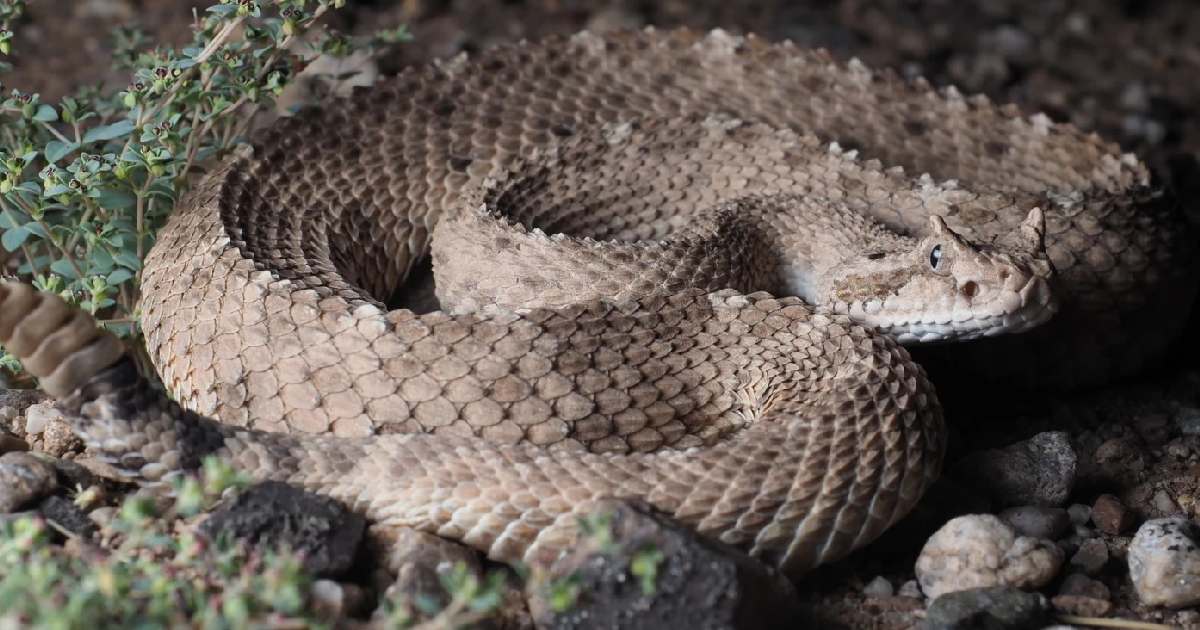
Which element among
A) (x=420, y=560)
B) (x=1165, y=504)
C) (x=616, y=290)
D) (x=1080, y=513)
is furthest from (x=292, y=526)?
(x=1165, y=504)

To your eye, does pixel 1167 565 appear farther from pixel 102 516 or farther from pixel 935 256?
pixel 102 516

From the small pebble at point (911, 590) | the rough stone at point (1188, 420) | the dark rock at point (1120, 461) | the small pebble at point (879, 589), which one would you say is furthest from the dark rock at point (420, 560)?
the rough stone at point (1188, 420)

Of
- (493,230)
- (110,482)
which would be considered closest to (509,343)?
(493,230)

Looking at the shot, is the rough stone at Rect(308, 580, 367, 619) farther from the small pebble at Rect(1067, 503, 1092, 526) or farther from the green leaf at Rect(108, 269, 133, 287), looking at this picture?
the small pebble at Rect(1067, 503, 1092, 526)

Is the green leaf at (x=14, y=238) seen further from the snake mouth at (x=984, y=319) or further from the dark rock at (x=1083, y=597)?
the dark rock at (x=1083, y=597)

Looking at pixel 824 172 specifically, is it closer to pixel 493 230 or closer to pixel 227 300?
pixel 493 230
